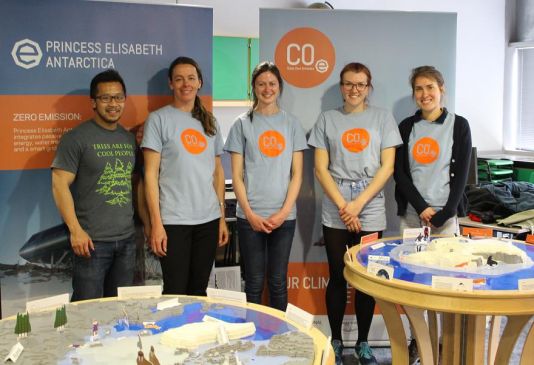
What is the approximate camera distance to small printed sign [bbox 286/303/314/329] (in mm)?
1806

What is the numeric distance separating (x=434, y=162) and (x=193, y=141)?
129cm

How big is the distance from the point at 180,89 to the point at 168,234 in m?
0.74

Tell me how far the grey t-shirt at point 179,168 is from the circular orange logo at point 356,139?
0.78m

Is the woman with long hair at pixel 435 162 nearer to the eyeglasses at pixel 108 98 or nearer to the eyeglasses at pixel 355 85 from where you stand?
the eyeglasses at pixel 355 85

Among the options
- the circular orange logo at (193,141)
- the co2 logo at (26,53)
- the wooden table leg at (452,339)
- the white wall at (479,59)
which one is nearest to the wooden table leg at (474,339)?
the wooden table leg at (452,339)

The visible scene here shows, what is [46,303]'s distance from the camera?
6.51 ft

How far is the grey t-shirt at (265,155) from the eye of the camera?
3.17 metres

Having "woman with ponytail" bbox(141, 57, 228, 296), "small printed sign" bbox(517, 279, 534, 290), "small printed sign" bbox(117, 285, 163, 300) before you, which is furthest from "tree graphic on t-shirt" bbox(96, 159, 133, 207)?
"small printed sign" bbox(517, 279, 534, 290)

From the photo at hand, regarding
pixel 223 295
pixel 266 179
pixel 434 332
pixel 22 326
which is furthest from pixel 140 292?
pixel 434 332

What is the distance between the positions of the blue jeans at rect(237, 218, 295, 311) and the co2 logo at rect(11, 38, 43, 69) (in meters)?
1.36

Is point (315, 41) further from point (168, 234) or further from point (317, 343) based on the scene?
point (317, 343)

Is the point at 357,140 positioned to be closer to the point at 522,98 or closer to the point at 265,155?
the point at 265,155

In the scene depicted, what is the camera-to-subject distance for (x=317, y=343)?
1.69 metres

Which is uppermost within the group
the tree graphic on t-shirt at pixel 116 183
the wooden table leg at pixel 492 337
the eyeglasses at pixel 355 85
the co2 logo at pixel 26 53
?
the co2 logo at pixel 26 53
